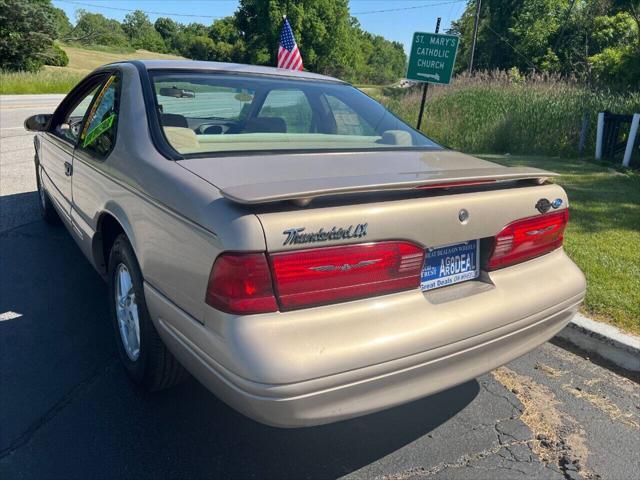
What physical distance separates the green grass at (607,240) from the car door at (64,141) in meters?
3.95

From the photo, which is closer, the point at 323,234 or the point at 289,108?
the point at 323,234

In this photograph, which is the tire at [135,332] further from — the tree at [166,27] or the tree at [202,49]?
the tree at [166,27]

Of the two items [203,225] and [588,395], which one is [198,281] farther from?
[588,395]

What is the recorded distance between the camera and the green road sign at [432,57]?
29.6 ft

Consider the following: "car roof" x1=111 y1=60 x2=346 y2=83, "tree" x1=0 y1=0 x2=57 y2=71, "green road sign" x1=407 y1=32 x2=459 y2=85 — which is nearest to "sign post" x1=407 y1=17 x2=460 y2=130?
"green road sign" x1=407 y1=32 x2=459 y2=85

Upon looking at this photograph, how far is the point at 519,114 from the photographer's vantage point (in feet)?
43.6

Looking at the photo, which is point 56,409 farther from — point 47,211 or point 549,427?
point 47,211

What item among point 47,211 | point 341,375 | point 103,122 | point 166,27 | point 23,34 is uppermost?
point 166,27

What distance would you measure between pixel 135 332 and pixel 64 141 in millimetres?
1998

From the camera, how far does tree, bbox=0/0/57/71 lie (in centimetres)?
3616

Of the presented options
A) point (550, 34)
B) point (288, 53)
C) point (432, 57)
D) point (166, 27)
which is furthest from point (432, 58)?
point (166, 27)

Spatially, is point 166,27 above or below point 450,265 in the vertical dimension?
above

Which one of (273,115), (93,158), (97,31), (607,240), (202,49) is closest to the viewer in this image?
(93,158)

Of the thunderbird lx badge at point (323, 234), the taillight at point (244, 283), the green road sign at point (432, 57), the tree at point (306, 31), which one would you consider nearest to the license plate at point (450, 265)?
the thunderbird lx badge at point (323, 234)
